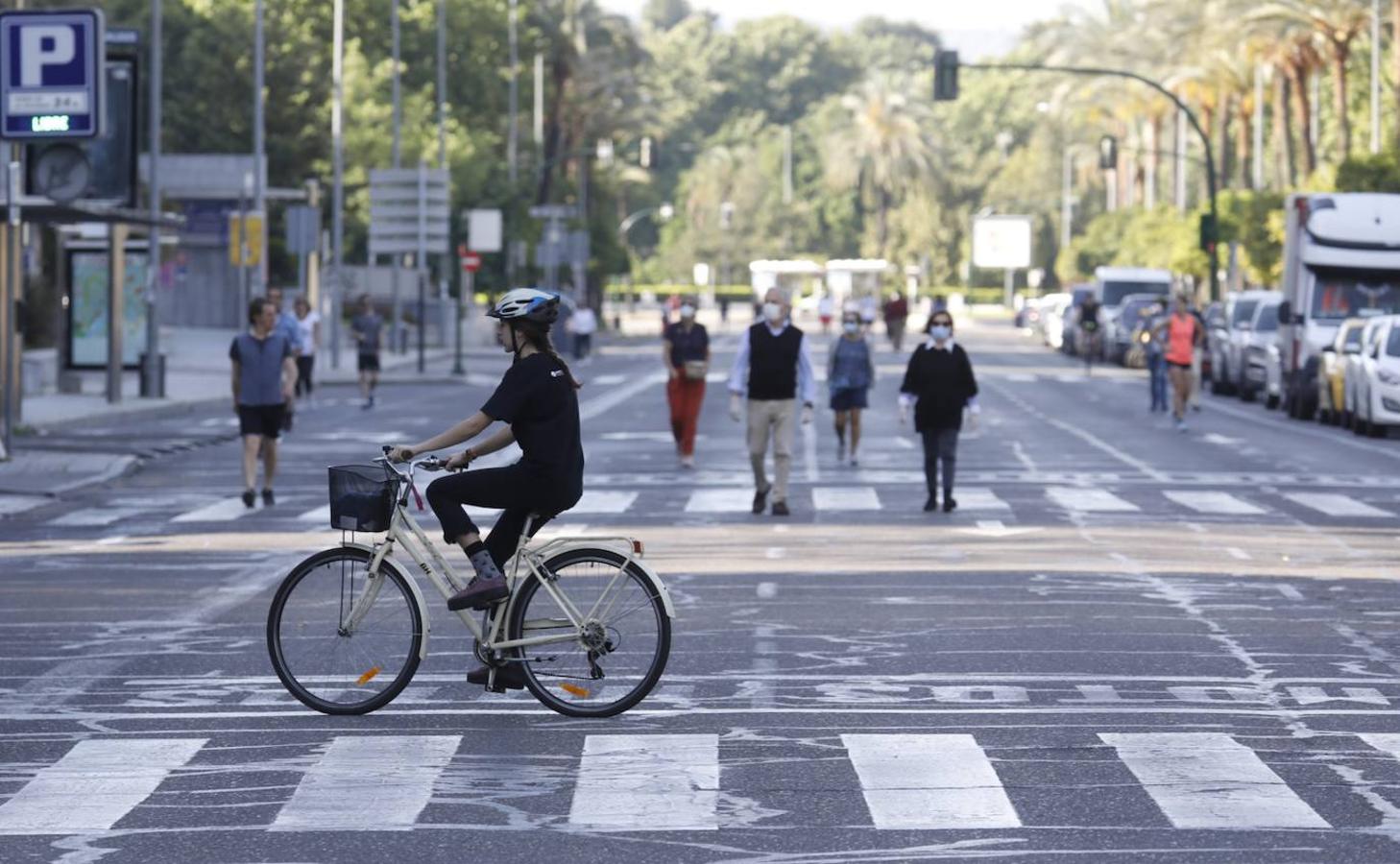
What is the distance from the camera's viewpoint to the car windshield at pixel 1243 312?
5009 cm

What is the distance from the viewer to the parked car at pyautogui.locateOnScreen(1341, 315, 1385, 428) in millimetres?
35438

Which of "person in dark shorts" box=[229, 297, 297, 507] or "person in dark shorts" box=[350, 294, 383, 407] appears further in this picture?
"person in dark shorts" box=[350, 294, 383, 407]

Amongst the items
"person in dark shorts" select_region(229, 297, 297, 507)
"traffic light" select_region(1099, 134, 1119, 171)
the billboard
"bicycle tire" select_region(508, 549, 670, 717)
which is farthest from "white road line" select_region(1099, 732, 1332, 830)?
the billboard

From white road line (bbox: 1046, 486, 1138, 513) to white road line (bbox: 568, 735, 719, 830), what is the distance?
41.2 feet

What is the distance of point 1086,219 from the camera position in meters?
155

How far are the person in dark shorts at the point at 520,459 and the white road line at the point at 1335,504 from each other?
1231 centimetres

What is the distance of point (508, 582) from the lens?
10.9 metres

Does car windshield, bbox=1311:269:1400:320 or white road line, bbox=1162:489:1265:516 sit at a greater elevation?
car windshield, bbox=1311:269:1400:320

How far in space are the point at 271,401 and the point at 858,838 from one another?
47.6 ft

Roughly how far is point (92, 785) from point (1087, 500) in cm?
1522

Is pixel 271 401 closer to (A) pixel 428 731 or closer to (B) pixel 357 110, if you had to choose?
(A) pixel 428 731

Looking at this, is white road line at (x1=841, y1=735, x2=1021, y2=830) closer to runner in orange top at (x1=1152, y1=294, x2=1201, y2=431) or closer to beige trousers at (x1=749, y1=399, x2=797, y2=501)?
beige trousers at (x1=749, y1=399, x2=797, y2=501)

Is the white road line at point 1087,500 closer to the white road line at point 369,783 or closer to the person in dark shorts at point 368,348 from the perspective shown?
the white road line at point 369,783

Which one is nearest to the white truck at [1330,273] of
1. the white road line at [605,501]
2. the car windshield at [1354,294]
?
the car windshield at [1354,294]
